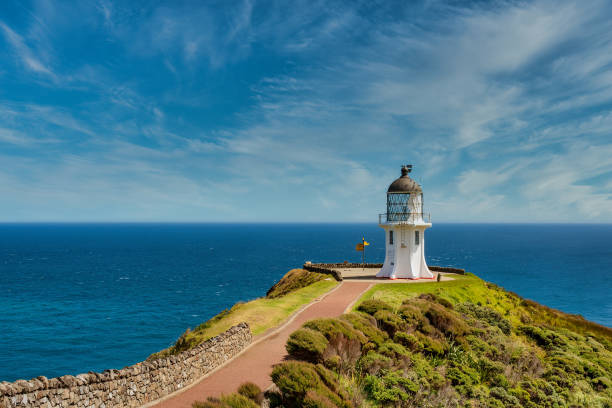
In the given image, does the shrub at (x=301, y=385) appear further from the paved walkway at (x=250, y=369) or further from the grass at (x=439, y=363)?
the paved walkway at (x=250, y=369)

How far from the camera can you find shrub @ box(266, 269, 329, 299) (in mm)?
37719

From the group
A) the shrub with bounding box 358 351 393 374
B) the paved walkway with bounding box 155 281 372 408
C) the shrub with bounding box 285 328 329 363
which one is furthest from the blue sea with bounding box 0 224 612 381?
the shrub with bounding box 358 351 393 374

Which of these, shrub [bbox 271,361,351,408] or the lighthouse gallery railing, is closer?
shrub [bbox 271,361,351,408]

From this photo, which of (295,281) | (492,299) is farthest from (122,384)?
(492,299)

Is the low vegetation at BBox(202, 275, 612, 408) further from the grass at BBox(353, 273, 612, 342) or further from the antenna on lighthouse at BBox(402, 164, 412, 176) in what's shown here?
the antenna on lighthouse at BBox(402, 164, 412, 176)

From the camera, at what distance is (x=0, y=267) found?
8862 cm

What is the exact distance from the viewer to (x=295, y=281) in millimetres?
40344

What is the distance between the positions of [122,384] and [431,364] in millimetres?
12582

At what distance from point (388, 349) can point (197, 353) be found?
25.5 feet

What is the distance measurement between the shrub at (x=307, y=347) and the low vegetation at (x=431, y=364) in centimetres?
4

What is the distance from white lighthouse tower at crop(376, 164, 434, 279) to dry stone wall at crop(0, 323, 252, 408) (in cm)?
2491

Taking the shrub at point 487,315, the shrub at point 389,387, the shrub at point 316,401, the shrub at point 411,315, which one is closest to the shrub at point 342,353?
the shrub at point 389,387

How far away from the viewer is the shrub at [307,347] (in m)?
14.1

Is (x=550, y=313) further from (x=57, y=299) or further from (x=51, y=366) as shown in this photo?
(x=57, y=299)
